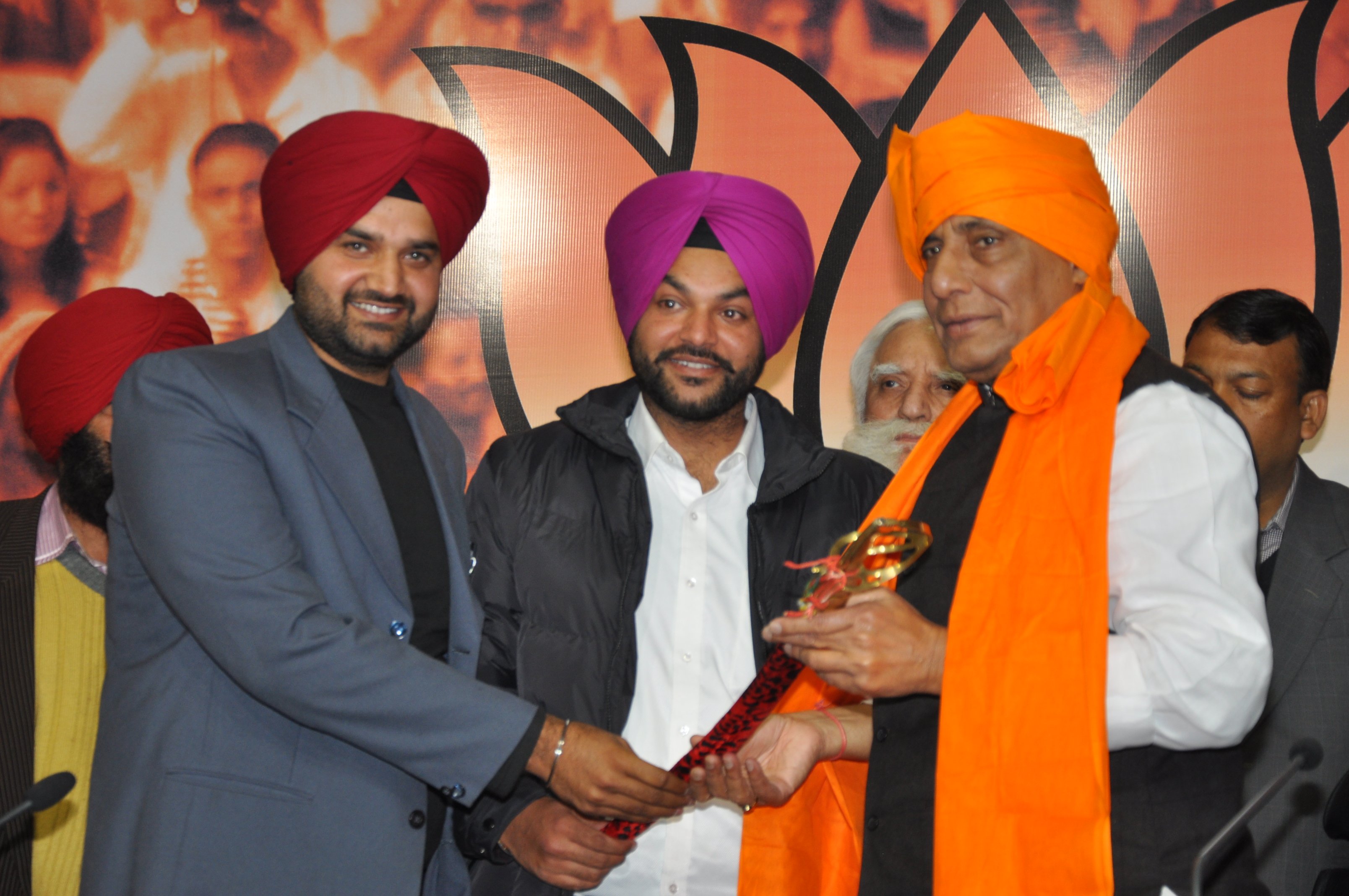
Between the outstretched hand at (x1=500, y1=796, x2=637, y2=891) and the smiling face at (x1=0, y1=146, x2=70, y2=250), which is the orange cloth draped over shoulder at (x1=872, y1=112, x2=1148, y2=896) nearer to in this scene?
the outstretched hand at (x1=500, y1=796, x2=637, y2=891)

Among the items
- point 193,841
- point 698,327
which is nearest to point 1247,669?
point 698,327

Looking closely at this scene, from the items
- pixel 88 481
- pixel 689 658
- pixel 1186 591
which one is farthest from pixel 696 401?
pixel 88 481

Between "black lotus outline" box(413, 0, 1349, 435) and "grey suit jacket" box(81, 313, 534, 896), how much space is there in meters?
1.94

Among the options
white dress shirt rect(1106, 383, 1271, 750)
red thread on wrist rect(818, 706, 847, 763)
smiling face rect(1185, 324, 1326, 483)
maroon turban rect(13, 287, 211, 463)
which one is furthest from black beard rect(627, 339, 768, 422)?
smiling face rect(1185, 324, 1326, 483)

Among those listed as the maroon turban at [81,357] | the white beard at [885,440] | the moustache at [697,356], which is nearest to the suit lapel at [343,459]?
the moustache at [697,356]

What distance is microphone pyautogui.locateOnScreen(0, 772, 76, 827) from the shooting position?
1.48m

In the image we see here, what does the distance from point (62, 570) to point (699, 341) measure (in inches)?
64.2

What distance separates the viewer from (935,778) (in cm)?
192

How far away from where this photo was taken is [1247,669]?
163 cm

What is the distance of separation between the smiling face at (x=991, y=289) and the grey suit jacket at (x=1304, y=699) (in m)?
1.46

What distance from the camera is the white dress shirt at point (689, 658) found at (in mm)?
2312

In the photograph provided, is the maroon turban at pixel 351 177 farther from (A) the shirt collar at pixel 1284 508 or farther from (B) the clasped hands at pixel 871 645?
(A) the shirt collar at pixel 1284 508

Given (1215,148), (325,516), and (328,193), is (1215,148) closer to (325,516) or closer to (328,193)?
(328,193)

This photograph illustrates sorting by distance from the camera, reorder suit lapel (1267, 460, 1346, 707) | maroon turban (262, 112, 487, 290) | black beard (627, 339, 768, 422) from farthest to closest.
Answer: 1. suit lapel (1267, 460, 1346, 707)
2. black beard (627, 339, 768, 422)
3. maroon turban (262, 112, 487, 290)
